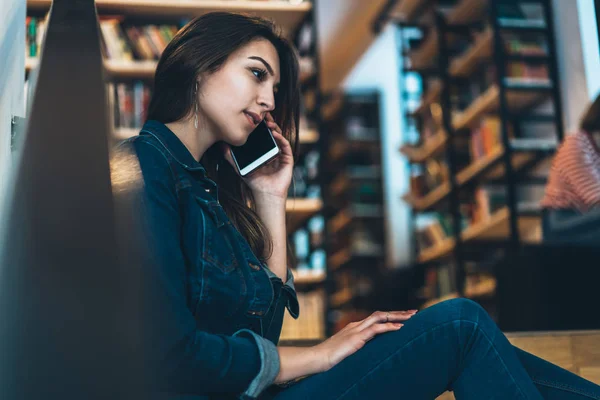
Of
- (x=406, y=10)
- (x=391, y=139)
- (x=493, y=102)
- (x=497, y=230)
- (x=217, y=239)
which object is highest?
(x=406, y=10)

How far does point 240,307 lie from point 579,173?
7.72 feet

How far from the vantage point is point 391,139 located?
7.63 metres

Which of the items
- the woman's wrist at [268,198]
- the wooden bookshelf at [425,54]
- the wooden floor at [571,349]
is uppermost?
the wooden bookshelf at [425,54]

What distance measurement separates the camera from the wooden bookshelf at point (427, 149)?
5582 mm

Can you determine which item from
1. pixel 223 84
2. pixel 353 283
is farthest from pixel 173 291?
pixel 353 283

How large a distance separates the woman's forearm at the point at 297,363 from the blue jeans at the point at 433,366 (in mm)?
15

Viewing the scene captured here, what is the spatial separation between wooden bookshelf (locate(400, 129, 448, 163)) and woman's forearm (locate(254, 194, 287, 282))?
13.2 ft

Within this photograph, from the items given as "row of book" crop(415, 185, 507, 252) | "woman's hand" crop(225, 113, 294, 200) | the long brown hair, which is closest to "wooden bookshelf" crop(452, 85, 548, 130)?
"row of book" crop(415, 185, 507, 252)

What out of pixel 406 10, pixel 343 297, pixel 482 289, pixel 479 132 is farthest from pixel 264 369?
pixel 343 297

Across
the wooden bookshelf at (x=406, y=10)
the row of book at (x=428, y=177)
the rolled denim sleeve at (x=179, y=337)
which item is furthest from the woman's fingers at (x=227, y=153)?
the wooden bookshelf at (x=406, y=10)

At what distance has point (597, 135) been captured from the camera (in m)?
3.60

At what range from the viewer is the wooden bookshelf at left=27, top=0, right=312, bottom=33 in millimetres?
3627

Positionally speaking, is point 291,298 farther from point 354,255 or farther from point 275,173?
point 354,255

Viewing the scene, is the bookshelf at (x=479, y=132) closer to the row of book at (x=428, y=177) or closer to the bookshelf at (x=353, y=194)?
the row of book at (x=428, y=177)
